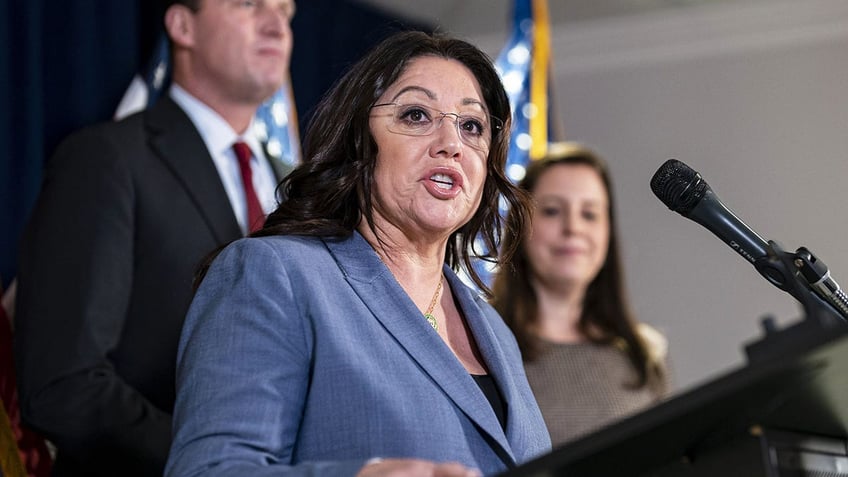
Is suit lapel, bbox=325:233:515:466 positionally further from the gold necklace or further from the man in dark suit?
the man in dark suit

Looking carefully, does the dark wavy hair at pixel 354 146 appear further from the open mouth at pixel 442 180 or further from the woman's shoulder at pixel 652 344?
the woman's shoulder at pixel 652 344

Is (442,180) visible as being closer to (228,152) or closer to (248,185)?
(248,185)

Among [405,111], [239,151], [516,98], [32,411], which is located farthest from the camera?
[516,98]

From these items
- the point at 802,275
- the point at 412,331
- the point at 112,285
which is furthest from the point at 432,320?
the point at 112,285

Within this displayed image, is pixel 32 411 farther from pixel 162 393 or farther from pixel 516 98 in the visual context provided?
pixel 516 98

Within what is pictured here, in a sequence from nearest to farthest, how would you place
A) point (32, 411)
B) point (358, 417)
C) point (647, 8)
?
point (358, 417) < point (32, 411) < point (647, 8)

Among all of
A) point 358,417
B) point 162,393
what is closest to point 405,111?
point 358,417

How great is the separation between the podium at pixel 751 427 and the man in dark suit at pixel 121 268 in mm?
1217

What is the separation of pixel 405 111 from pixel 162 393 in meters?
0.91

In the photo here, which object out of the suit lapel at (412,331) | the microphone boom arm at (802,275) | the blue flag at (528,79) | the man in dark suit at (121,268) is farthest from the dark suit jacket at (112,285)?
the blue flag at (528,79)

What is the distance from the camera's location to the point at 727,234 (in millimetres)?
1543

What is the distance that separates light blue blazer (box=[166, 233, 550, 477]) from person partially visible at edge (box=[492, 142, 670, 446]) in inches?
63.8

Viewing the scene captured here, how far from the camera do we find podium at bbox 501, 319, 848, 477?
1.03 metres

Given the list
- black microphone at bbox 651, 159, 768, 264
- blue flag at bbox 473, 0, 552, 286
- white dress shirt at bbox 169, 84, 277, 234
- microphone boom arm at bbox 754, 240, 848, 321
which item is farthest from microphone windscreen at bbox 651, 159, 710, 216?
blue flag at bbox 473, 0, 552, 286
